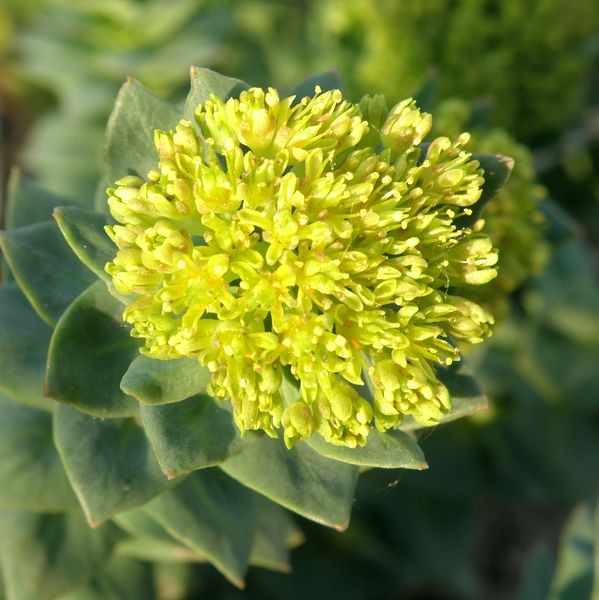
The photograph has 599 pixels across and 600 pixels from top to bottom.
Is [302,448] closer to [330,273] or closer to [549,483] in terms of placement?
[330,273]

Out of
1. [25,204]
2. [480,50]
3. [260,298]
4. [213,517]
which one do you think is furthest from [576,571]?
[480,50]

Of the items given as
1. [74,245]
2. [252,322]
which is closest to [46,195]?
[74,245]

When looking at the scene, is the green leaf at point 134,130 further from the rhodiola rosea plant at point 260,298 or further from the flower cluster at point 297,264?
the flower cluster at point 297,264

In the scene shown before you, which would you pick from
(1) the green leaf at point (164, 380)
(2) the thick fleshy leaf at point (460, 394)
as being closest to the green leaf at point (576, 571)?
(2) the thick fleshy leaf at point (460, 394)

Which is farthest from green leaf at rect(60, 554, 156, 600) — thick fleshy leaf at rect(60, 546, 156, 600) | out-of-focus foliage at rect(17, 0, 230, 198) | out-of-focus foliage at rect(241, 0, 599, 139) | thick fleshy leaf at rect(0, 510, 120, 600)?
out-of-focus foliage at rect(241, 0, 599, 139)

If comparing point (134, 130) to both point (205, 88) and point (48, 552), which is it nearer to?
point (205, 88)

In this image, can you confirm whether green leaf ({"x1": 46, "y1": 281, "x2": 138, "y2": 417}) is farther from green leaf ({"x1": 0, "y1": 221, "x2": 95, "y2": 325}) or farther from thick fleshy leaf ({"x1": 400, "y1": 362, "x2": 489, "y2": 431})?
thick fleshy leaf ({"x1": 400, "y1": 362, "x2": 489, "y2": 431})
